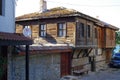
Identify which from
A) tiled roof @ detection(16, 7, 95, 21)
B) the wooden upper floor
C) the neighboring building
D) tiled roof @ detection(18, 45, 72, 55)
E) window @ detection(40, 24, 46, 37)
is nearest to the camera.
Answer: the neighboring building

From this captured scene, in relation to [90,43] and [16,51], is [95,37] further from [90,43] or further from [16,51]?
[16,51]

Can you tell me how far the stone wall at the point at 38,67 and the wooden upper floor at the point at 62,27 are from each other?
4.12 m

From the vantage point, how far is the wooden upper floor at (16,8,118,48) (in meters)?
24.9

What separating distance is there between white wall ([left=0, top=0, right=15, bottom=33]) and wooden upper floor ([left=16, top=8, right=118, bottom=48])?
10.4m

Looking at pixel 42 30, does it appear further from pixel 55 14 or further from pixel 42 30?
pixel 55 14

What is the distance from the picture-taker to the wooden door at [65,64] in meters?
22.8

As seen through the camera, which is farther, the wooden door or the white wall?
the wooden door

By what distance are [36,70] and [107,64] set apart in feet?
69.4

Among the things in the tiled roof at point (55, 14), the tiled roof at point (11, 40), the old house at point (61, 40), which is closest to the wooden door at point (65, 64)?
the old house at point (61, 40)

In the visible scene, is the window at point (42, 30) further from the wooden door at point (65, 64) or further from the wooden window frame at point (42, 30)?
the wooden door at point (65, 64)

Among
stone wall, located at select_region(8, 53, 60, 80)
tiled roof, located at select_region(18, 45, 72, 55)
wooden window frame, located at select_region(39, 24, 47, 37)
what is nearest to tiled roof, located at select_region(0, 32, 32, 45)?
tiled roof, located at select_region(18, 45, 72, 55)

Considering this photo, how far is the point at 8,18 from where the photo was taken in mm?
14438

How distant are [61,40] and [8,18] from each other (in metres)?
11.6

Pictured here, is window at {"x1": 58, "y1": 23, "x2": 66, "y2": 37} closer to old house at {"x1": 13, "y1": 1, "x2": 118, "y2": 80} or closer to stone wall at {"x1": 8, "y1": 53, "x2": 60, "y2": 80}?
old house at {"x1": 13, "y1": 1, "x2": 118, "y2": 80}
